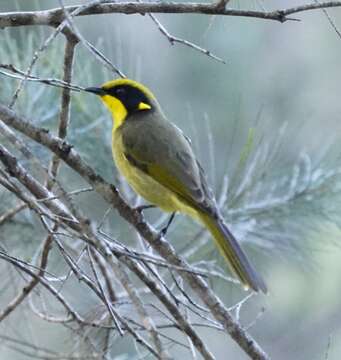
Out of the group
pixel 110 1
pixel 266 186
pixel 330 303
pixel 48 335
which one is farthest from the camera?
pixel 330 303

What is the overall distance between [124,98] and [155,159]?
0.90 feet

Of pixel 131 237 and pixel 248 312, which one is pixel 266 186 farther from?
pixel 248 312

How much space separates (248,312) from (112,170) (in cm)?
244

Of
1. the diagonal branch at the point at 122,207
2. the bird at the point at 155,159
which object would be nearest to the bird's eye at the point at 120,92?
the bird at the point at 155,159

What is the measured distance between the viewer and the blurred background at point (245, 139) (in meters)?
3.39

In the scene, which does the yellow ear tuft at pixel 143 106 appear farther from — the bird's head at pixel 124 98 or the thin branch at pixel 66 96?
the thin branch at pixel 66 96

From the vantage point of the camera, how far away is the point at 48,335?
4441mm

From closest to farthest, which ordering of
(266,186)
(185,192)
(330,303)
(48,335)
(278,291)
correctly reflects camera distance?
(185,192), (266,186), (48,335), (278,291), (330,303)

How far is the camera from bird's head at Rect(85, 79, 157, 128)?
3.26m

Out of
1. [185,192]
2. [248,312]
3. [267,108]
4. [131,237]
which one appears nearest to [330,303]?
[248,312]

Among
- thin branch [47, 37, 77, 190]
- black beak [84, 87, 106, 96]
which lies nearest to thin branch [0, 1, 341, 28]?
thin branch [47, 37, 77, 190]

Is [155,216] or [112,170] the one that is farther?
[155,216]

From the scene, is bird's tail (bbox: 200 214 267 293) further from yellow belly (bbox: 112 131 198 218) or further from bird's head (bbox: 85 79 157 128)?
bird's head (bbox: 85 79 157 128)

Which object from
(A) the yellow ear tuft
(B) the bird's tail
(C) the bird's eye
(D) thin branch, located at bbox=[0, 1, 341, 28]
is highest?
(C) the bird's eye
